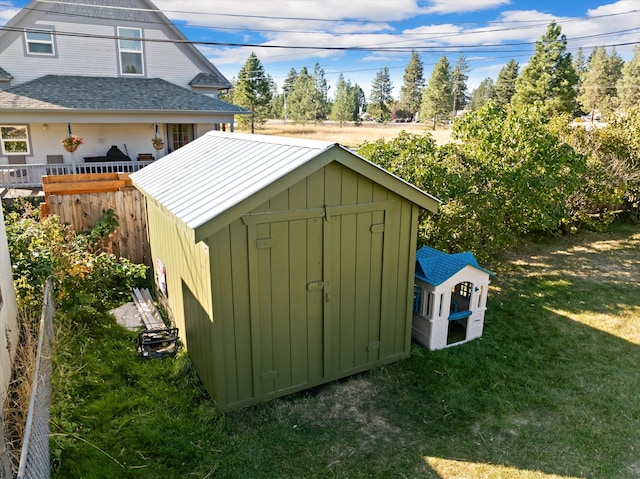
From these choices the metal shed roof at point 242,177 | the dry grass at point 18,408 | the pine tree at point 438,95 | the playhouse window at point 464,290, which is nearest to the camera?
the dry grass at point 18,408

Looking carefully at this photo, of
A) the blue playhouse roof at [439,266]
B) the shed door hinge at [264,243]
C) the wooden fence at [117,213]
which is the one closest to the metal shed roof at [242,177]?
the shed door hinge at [264,243]

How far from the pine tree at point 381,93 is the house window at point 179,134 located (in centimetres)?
6827

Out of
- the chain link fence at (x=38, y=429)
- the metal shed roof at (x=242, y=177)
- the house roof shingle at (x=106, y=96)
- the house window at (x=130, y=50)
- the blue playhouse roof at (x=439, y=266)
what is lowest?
the chain link fence at (x=38, y=429)

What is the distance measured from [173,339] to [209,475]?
2.43 meters

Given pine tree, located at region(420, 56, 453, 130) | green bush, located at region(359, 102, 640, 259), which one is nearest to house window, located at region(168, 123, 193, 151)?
green bush, located at region(359, 102, 640, 259)

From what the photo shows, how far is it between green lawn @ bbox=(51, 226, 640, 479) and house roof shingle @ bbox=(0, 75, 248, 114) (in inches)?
409

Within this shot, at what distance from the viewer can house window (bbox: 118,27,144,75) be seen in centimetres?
1636

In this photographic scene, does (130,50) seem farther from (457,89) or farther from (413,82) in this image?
(457,89)

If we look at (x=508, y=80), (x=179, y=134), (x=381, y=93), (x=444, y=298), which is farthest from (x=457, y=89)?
(x=444, y=298)

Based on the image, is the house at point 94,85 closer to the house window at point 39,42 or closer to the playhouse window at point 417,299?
the house window at point 39,42

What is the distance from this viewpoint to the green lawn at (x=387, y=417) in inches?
157

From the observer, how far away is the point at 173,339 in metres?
5.92

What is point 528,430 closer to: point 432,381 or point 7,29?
point 432,381

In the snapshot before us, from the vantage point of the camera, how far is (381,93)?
85938 millimetres
